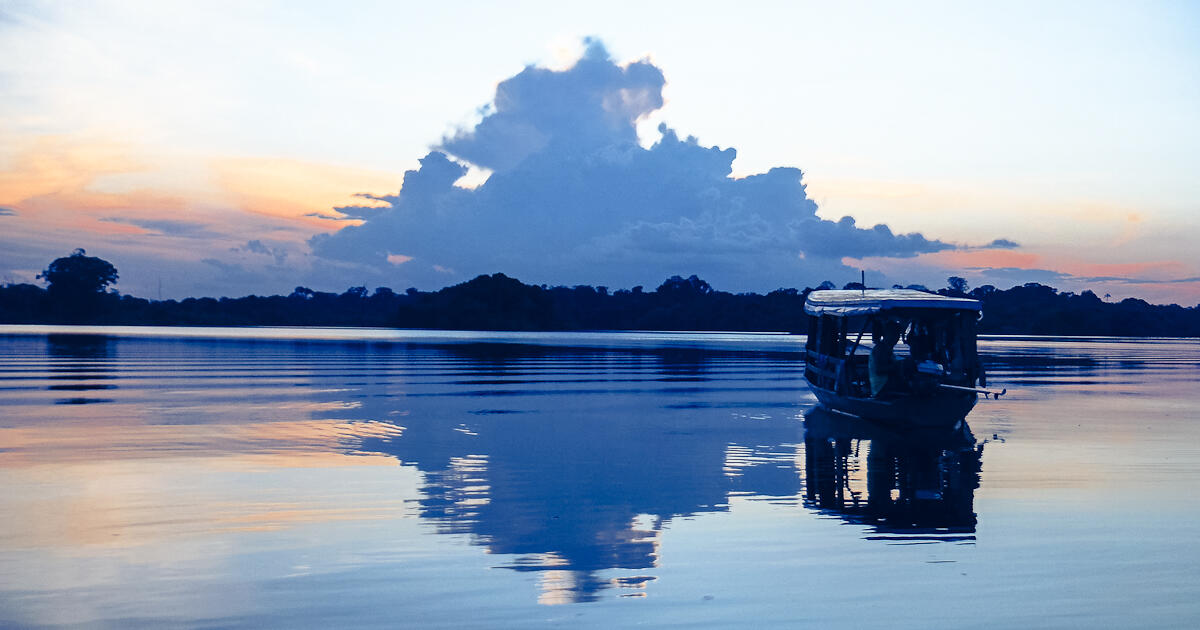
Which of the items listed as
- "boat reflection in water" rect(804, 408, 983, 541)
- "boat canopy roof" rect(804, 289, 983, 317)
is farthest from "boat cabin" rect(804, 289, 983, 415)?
"boat reflection in water" rect(804, 408, 983, 541)

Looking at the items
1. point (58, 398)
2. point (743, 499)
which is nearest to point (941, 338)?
point (743, 499)

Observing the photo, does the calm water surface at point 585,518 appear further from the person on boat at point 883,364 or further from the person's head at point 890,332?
the person's head at point 890,332

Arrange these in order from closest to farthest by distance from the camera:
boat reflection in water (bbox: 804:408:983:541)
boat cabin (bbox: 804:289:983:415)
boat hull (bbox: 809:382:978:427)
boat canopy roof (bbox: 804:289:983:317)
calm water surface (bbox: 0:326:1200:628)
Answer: calm water surface (bbox: 0:326:1200:628) → boat reflection in water (bbox: 804:408:983:541) → boat hull (bbox: 809:382:978:427) → boat cabin (bbox: 804:289:983:415) → boat canopy roof (bbox: 804:289:983:317)

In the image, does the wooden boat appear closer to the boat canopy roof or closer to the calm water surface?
the boat canopy roof

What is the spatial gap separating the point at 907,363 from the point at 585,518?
13344 millimetres

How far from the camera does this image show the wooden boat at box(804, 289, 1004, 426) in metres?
22.9

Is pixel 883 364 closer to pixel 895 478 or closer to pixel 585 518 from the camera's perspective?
pixel 895 478

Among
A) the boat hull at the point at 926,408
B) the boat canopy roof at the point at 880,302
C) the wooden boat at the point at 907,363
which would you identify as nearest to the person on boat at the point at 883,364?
the wooden boat at the point at 907,363

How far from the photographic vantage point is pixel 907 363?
23984mm

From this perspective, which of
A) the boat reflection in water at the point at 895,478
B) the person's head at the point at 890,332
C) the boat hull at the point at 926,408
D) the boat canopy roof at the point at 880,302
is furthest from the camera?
the boat canopy roof at the point at 880,302

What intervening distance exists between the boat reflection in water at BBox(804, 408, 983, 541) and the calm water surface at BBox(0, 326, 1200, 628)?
74 mm

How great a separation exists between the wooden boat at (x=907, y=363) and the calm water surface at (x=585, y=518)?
80cm

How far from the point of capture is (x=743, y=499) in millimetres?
14648

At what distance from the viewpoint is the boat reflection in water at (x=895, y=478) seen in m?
13.1
